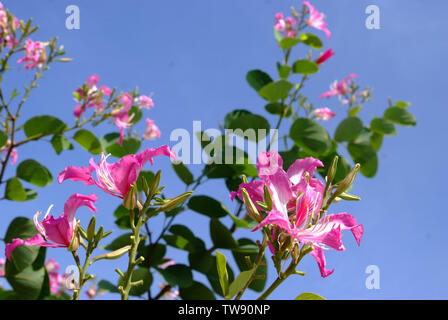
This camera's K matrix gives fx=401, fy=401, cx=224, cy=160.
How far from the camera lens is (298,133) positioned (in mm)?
1498

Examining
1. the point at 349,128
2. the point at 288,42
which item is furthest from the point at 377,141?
the point at 288,42

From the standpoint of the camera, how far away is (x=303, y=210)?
1.70 ft

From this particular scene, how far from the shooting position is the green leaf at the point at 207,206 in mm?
1349

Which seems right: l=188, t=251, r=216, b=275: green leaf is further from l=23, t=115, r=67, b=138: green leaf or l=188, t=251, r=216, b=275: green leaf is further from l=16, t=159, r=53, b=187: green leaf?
l=23, t=115, r=67, b=138: green leaf

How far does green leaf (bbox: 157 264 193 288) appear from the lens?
122cm

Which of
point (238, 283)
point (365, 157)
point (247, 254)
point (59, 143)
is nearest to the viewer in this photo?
point (238, 283)

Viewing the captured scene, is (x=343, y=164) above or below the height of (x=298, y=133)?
below

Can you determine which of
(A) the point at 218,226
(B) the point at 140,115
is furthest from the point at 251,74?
(A) the point at 218,226

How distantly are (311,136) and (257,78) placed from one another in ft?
1.52

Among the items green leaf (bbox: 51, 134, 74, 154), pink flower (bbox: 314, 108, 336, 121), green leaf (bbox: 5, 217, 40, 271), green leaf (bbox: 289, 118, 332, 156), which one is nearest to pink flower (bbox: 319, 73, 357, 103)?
pink flower (bbox: 314, 108, 336, 121)

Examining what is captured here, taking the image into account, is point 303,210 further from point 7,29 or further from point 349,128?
point 7,29

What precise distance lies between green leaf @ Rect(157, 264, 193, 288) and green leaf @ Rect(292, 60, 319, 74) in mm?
998

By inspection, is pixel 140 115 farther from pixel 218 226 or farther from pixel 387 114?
pixel 387 114
